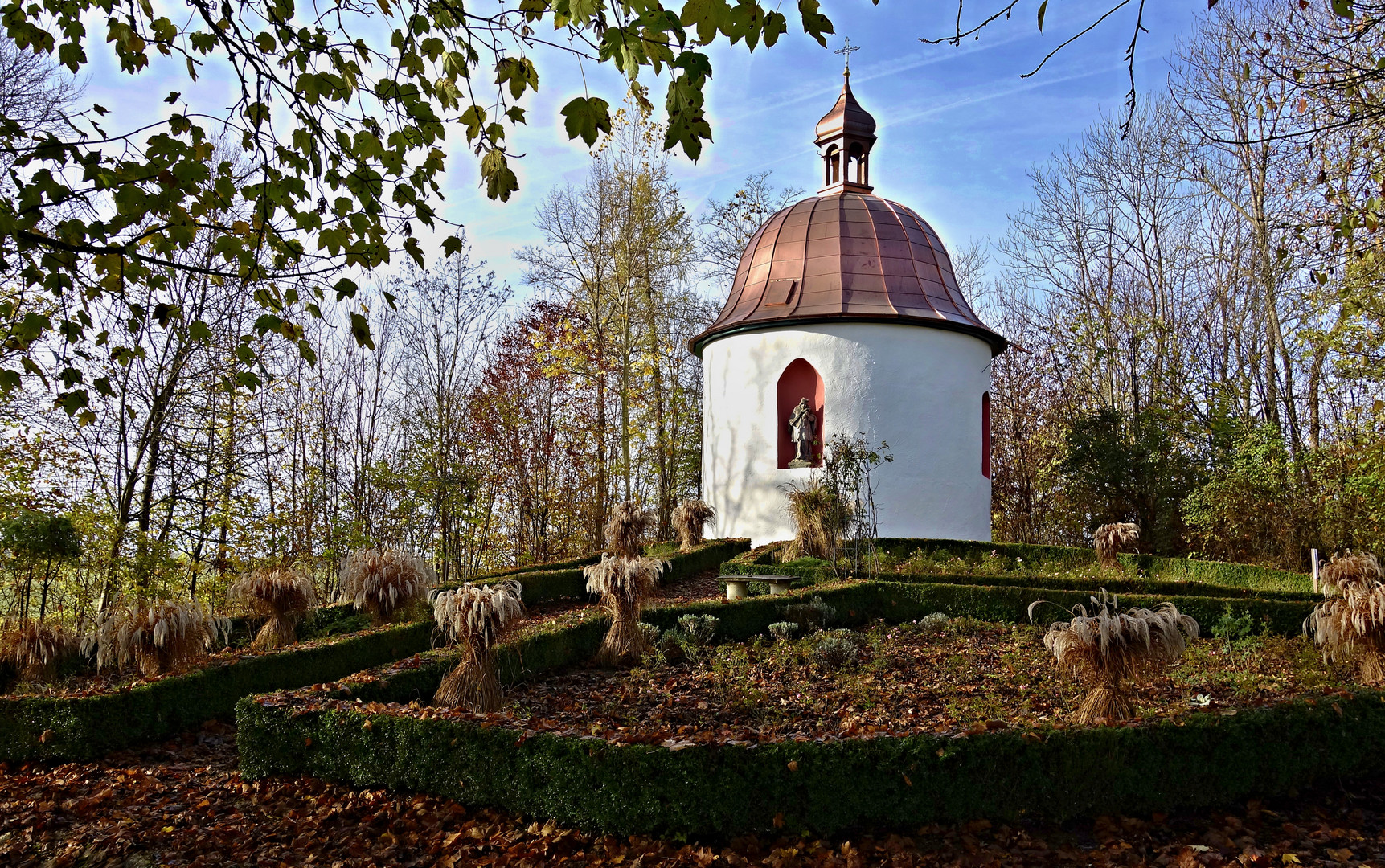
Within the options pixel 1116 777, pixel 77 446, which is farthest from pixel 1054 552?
pixel 77 446

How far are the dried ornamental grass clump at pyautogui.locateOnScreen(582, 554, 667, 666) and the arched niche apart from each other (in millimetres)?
7741

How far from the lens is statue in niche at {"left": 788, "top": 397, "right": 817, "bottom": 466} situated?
50.9 ft

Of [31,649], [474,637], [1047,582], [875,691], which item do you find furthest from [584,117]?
[1047,582]

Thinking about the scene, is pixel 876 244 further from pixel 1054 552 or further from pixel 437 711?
pixel 437 711

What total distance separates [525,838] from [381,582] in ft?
18.1

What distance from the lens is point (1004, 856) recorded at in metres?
4.29

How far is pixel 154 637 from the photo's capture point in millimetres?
7234

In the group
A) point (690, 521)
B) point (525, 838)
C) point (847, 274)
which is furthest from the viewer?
point (847, 274)

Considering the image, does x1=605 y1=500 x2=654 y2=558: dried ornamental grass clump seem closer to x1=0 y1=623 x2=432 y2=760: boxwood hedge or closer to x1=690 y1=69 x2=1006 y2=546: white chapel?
x1=690 y1=69 x2=1006 y2=546: white chapel

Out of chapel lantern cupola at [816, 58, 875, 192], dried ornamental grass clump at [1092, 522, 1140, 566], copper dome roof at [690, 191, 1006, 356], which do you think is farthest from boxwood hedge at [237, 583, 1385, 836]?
chapel lantern cupola at [816, 58, 875, 192]

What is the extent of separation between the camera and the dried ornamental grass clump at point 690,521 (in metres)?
15.4

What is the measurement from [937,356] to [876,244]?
2.53 metres

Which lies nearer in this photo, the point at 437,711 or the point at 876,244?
the point at 437,711

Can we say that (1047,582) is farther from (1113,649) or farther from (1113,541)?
(1113,649)
